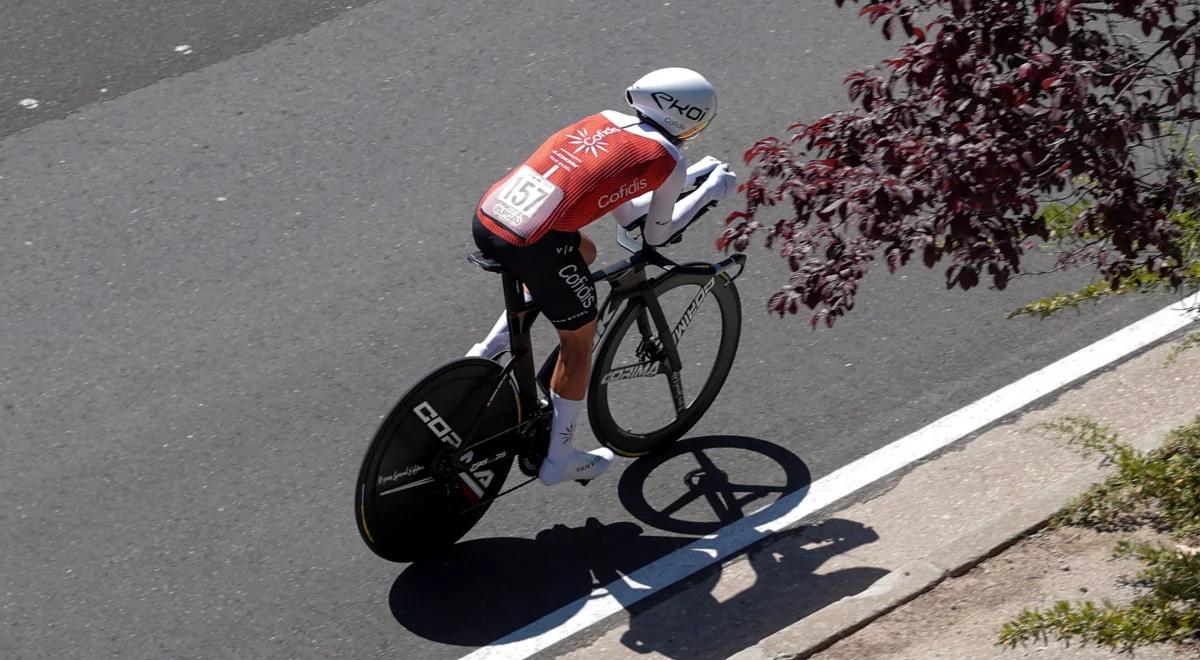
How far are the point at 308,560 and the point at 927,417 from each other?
9.21ft

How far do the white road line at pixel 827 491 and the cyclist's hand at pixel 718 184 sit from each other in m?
1.35

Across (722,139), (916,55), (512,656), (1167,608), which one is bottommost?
(512,656)

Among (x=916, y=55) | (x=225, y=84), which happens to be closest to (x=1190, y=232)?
(x=916, y=55)

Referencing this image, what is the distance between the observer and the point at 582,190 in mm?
5531

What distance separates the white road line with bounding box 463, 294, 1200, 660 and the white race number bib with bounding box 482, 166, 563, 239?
4.84 feet

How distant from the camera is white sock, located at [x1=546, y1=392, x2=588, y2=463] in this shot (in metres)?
5.91

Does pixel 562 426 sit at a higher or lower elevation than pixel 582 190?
lower

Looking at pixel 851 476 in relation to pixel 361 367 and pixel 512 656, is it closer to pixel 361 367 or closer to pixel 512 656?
pixel 512 656

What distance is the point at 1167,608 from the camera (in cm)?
464

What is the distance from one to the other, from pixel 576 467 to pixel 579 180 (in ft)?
4.07

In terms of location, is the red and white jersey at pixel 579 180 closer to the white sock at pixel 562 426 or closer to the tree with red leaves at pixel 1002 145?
the white sock at pixel 562 426

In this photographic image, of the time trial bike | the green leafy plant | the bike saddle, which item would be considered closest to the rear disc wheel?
the time trial bike

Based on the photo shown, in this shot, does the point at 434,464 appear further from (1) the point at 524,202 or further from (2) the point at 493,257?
(1) the point at 524,202

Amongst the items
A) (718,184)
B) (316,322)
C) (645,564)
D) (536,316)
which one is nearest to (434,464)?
(536,316)
